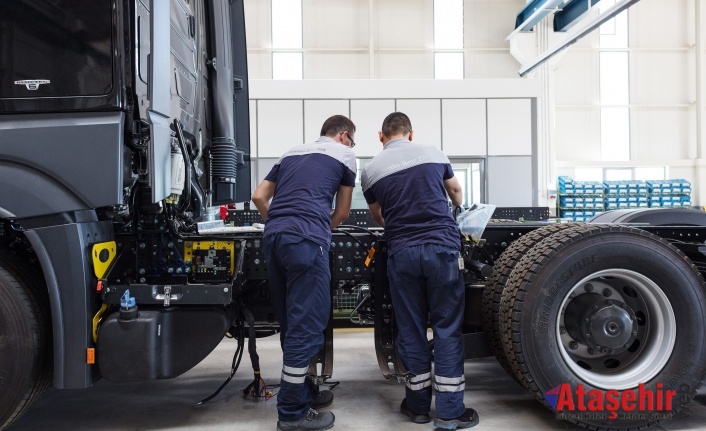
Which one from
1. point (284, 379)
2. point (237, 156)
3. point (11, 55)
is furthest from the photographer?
point (237, 156)

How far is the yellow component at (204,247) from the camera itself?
2725mm

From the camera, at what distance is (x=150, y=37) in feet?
7.79

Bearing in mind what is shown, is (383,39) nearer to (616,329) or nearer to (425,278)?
(425,278)

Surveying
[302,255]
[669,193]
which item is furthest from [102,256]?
[669,193]

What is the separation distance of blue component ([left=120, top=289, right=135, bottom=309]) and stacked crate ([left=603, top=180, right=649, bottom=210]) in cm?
1287

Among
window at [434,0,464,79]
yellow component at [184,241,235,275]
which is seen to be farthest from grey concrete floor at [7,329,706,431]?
window at [434,0,464,79]

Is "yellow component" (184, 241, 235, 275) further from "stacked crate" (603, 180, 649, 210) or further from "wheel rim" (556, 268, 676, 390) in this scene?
"stacked crate" (603, 180, 649, 210)

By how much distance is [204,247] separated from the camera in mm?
2740

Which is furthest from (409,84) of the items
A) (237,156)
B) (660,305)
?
→ (660,305)

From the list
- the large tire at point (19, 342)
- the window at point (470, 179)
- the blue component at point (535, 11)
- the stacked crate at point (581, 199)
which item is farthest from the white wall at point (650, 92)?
the large tire at point (19, 342)

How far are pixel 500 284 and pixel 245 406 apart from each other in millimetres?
1686

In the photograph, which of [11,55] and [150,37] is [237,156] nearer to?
[150,37]

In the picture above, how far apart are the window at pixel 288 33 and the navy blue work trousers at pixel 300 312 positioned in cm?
1339

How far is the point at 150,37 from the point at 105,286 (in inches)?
49.0
